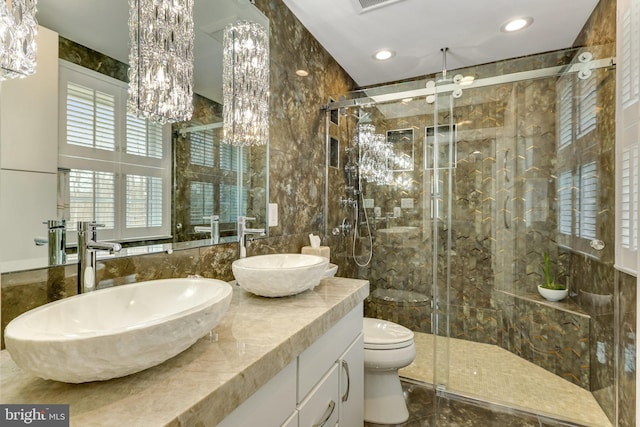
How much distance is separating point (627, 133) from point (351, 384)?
5.93 feet

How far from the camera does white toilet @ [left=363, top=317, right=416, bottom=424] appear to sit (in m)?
1.71

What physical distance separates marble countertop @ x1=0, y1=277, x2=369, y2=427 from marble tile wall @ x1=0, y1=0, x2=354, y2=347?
198 mm

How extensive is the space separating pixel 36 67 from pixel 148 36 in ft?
1.16

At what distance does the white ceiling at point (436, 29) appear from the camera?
1.91m

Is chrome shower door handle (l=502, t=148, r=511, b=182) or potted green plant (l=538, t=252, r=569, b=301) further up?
chrome shower door handle (l=502, t=148, r=511, b=182)

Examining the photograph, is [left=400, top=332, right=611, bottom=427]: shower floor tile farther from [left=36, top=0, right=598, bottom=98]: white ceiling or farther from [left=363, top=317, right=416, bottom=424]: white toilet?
[left=36, top=0, right=598, bottom=98]: white ceiling

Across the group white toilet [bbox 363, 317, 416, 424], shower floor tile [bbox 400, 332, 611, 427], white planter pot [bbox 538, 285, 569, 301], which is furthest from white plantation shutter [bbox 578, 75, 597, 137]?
white toilet [bbox 363, 317, 416, 424]

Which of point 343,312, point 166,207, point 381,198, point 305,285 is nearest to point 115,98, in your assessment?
point 166,207

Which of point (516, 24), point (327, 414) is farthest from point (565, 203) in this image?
point (327, 414)

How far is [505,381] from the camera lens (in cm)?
204

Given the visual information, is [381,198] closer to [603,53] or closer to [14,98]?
[603,53]

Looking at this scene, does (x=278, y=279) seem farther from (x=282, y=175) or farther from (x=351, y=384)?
(x=282, y=175)

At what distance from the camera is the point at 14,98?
79 centimetres

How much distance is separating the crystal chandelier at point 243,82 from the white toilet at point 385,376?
1350 mm
